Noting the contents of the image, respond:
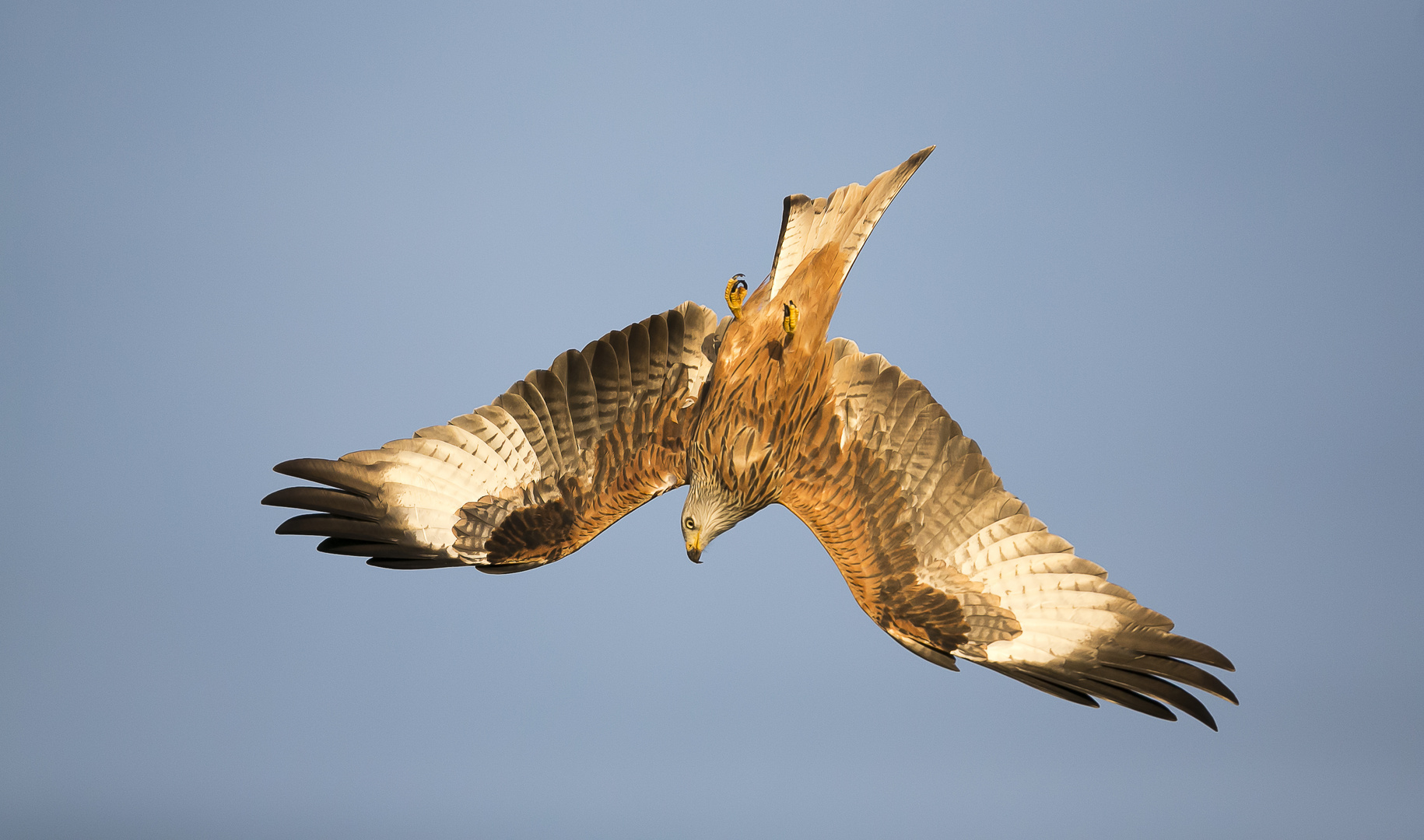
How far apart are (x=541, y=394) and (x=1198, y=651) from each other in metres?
3.10

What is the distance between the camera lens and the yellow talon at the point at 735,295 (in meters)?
5.32

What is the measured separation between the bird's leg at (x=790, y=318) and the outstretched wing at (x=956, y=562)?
0.24m

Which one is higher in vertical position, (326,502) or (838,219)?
(838,219)

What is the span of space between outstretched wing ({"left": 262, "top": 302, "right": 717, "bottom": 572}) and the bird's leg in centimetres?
45

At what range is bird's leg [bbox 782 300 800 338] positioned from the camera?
16.8 ft

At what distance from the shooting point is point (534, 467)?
5559mm

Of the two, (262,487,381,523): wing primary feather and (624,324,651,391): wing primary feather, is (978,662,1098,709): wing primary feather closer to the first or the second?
(624,324,651,391): wing primary feather

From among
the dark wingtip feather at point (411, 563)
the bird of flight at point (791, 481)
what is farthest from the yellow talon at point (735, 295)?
the dark wingtip feather at point (411, 563)

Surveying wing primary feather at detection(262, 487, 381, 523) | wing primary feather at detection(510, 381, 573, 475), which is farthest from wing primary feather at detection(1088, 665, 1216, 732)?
wing primary feather at detection(262, 487, 381, 523)

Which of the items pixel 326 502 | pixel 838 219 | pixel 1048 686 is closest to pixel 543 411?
pixel 326 502

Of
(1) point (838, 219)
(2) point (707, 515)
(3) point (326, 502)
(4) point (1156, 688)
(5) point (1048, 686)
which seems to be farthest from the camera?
(3) point (326, 502)

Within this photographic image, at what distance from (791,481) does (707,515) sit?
42 cm

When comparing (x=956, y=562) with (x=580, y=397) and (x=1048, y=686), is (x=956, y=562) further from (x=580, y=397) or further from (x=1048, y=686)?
(x=580, y=397)

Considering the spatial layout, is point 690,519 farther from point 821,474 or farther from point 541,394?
point 541,394
